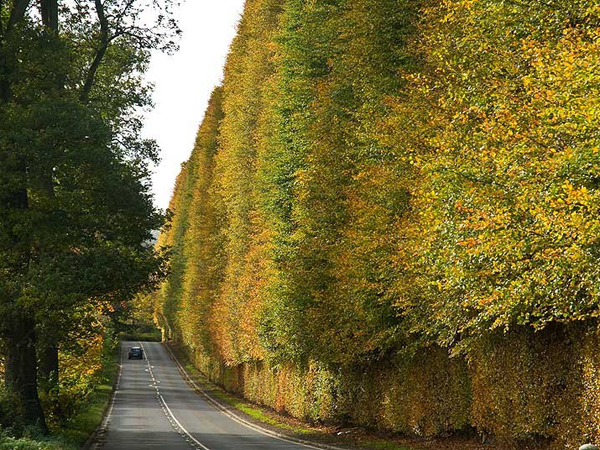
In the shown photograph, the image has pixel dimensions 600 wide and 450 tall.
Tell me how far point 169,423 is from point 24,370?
14.6 metres

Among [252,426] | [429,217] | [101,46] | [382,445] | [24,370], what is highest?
[101,46]

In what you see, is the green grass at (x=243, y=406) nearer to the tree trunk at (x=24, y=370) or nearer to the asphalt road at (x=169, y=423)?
the asphalt road at (x=169, y=423)

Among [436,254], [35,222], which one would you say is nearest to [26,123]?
[35,222]

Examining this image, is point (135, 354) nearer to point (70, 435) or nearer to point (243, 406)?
point (243, 406)

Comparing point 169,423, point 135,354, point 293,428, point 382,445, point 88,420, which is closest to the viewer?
point 382,445

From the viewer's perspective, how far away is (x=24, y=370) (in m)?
23.0

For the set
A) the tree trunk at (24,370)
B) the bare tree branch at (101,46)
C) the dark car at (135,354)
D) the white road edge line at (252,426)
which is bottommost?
the white road edge line at (252,426)

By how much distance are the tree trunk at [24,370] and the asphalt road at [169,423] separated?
364cm

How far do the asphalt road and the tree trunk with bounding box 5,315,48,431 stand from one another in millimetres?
3644

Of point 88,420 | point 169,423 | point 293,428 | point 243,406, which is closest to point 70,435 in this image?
point 88,420

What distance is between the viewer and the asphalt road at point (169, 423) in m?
27.1

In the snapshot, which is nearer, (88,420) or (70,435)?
→ (70,435)

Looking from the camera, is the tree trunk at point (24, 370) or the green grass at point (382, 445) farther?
the green grass at point (382, 445)

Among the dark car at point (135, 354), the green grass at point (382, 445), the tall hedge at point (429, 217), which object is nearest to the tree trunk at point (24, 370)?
the tall hedge at point (429, 217)
